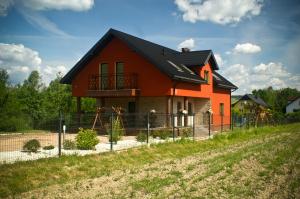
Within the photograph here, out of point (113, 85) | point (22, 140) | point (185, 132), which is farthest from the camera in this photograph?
point (113, 85)

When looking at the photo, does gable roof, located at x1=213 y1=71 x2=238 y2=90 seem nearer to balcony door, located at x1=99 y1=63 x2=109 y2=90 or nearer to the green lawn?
balcony door, located at x1=99 y1=63 x2=109 y2=90

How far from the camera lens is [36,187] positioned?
9539mm

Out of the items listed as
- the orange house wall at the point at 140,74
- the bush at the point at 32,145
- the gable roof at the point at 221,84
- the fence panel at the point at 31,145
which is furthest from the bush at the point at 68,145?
the gable roof at the point at 221,84

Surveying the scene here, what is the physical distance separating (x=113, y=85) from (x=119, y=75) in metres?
0.82

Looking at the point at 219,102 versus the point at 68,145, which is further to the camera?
the point at 219,102

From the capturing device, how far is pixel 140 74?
2366 cm

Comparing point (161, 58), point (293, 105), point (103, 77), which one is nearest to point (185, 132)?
point (161, 58)

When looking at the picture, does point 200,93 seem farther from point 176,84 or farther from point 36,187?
→ point 36,187

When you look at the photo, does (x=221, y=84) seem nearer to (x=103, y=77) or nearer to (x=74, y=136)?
(x=103, y=77)

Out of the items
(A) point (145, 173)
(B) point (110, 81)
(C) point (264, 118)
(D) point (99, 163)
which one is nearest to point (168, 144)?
(D) point (99, 163)

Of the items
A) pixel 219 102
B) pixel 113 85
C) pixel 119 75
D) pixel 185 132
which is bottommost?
pixel 185 132

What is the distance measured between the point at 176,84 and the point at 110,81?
193 inches

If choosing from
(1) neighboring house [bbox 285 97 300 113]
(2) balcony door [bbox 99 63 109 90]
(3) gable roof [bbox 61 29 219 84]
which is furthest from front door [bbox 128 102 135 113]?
(1) neighboring house [bbox 285 97 300 113]

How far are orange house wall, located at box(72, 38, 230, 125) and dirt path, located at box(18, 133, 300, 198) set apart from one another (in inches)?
466
